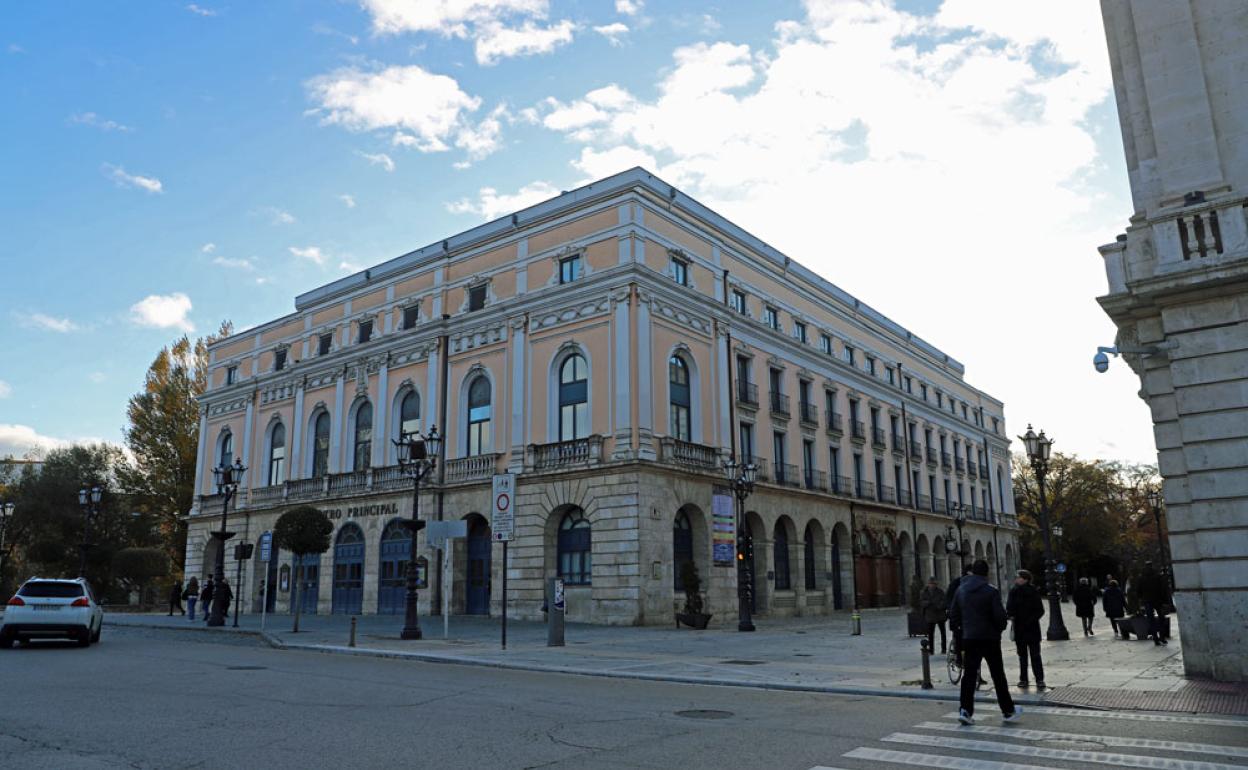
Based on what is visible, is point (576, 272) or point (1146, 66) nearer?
point (1146, 66)

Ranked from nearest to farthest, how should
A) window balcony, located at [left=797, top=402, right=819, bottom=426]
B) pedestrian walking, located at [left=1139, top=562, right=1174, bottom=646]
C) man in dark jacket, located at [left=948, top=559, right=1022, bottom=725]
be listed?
man in dark jacket, located at [left=948, top=559, right=1022, bottom=725] → pedestrian walking, located at [left=1139, top=562, right=1174, bottom=646] → window balcony, located at [left=797, top=402, right=819, bottom=426]

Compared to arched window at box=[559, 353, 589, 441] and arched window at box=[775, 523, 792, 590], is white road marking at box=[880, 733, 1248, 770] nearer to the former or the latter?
arched window at box=[559, 353, 589, 441]

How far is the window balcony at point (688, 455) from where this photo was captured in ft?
98.0

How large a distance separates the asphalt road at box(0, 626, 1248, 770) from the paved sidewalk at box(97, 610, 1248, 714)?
989mm

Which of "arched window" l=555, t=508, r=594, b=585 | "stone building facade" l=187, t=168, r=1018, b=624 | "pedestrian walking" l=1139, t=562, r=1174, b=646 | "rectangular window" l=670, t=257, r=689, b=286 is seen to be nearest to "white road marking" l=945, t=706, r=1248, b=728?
"pedestrian walking" l=1139, t=562, r=1174, b=646

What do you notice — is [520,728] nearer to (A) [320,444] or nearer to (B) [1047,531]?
(B) [1047,531]

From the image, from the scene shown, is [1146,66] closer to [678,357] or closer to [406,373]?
[678,357]

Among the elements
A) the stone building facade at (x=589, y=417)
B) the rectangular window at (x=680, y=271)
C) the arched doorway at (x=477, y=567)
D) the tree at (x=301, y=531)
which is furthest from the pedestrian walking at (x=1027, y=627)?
the arched doorway at (x=477, y=567)

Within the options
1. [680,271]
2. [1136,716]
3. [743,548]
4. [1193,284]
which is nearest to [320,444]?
[680,271]

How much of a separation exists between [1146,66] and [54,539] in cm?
6148

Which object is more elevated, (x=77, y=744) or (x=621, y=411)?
(x=621, y=411)

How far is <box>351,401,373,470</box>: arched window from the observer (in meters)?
39.4

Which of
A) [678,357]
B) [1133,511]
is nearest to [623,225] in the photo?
[678,357]

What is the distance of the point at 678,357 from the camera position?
3225 cm
